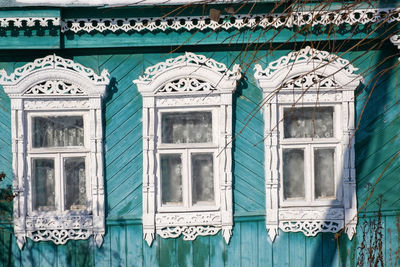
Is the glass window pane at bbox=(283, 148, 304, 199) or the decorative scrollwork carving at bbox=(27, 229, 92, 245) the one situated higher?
the glass window pane at bbox=(283, 148, 304, 199)

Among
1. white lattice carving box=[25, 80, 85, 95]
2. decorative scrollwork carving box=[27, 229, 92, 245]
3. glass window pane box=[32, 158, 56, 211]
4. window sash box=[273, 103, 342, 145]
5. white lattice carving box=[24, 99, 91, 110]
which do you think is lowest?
decorative scrollwork carving box=[27, 229, 92, 245]

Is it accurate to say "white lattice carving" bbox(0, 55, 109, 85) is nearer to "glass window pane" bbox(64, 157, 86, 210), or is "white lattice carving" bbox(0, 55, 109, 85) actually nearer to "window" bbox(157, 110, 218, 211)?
"window" bbox(157, 110, 218, 211)

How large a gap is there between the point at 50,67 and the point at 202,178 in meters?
1.93

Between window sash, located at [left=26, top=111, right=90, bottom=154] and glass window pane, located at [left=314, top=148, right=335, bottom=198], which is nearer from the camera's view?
window sash, located at [left=26, top=111, right=90, bottom=154]

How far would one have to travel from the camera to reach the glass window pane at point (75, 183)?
185 inches

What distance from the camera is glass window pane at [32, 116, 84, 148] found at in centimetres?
467

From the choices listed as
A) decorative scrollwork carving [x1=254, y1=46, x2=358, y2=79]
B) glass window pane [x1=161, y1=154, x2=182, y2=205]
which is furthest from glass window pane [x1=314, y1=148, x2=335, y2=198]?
glass window pane [x1=161, y1=154, x2=182, y2=205]

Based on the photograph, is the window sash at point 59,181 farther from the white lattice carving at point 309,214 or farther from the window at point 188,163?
the white lattice carving at point 309,214

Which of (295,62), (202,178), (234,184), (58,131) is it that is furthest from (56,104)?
(295,62)

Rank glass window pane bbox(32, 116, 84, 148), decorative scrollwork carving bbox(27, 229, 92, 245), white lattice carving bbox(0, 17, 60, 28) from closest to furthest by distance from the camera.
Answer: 1. white lattice carving bbox(0, 17, 60, 28)
2. decorative scrollwork carving bbox(27, 229, 92, 245)
3. glass window pane bbox(32, 116, 84, 148)

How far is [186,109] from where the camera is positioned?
463cm

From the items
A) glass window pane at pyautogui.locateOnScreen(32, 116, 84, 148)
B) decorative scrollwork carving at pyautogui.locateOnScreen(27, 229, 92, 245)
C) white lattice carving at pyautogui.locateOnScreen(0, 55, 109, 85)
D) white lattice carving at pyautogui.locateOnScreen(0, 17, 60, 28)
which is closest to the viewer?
white lattice carving at pyautogui.locateOnScreen(0, 17, 60, 28)

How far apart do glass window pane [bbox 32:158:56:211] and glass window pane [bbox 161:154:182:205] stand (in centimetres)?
117

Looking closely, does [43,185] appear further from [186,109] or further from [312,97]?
[312,97]
